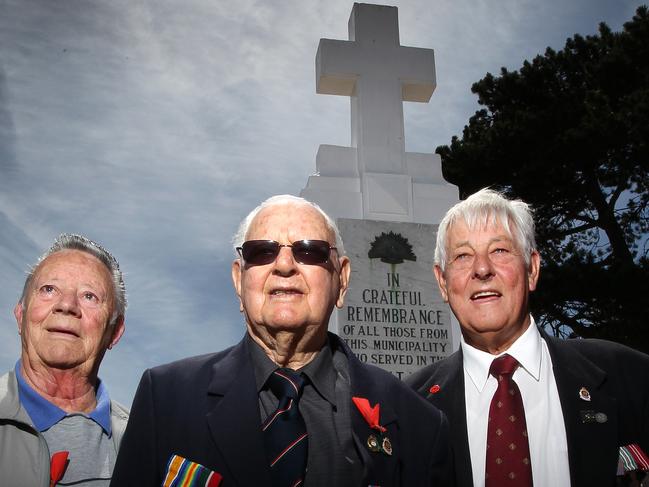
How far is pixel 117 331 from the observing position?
2.90m

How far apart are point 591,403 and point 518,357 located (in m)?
0.31

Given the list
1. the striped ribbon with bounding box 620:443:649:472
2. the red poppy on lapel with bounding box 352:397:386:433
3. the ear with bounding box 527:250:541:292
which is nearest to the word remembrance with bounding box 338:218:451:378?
the ear with bounding box 527:250:541:292

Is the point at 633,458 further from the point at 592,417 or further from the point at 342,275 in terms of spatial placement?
the point at 342,275

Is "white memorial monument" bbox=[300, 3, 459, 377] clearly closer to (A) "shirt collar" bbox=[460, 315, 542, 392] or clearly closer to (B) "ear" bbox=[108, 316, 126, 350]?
(A) "shirt collar" bbox=[460, 315, 542, 392]

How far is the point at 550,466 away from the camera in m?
2.62

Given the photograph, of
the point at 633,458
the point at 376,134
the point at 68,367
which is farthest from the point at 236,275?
the point at 376,134

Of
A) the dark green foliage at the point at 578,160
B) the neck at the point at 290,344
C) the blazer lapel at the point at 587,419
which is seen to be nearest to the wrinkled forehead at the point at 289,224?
the neck at the point at 290,344

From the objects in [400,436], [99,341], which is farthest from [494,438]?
[99,341]

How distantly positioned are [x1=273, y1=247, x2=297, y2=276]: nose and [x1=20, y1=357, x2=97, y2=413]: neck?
876 millimetres

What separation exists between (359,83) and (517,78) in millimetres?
6917

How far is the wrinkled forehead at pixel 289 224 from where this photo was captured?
2.53 meters

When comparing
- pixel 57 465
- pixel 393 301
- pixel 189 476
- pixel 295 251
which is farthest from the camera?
pixel 393 301

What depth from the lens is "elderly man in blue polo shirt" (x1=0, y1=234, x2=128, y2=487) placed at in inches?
95.2

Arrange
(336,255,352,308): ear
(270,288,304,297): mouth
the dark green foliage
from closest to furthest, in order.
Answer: (270,288,304,297): mouth < (336,255,352,308): ear < the dark green foliage
